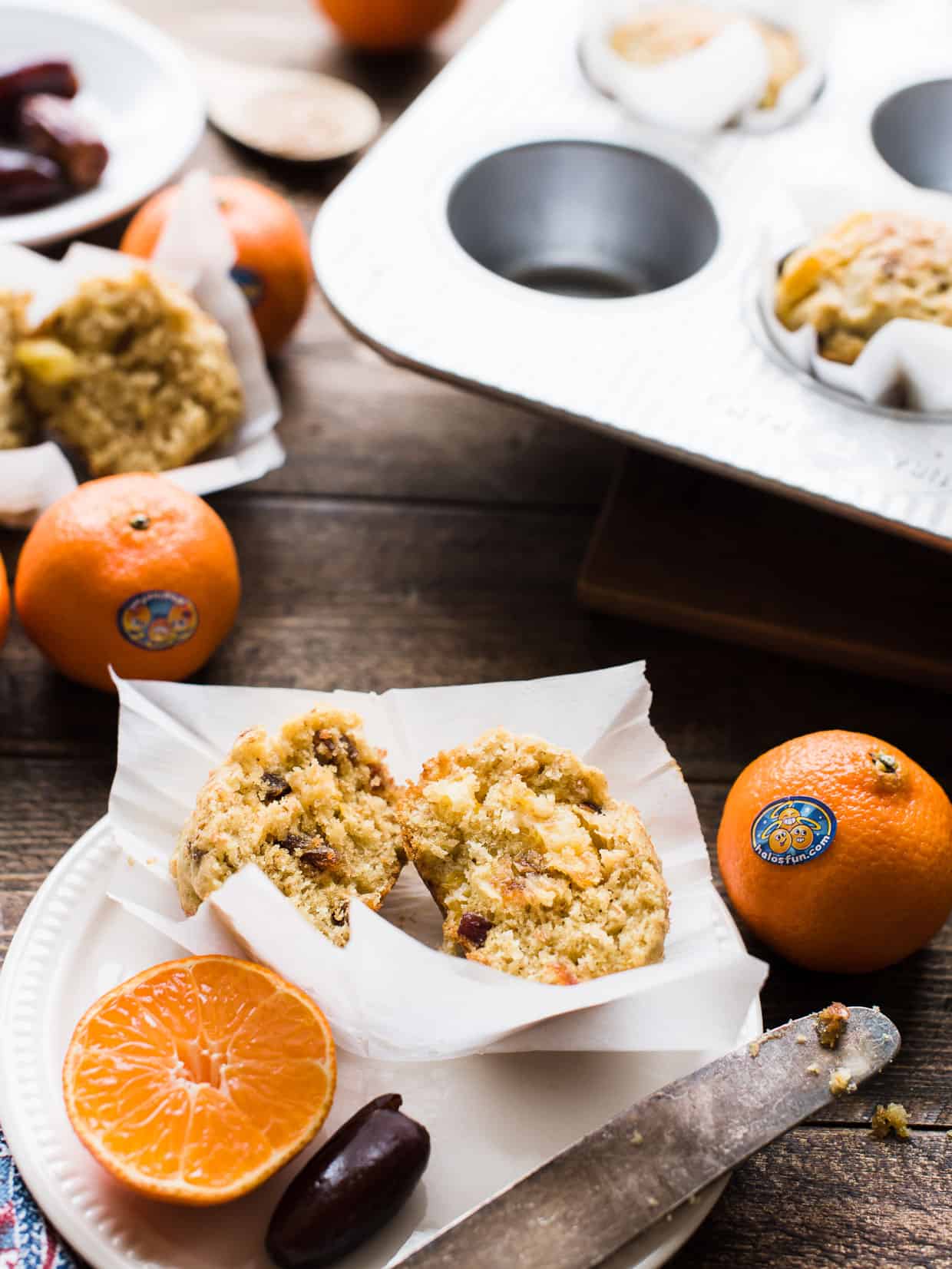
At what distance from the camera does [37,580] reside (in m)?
1.21

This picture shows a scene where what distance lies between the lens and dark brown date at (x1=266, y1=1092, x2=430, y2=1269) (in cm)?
89

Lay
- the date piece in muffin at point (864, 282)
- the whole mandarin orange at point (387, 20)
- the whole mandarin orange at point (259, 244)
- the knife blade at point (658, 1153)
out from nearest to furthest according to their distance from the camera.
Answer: the knife blade at point (658, 1153), the date piece in muffin at point (864, 282), the whole mandarin orange at point (259, 244), the whole mandarin orange at point (387, 20)

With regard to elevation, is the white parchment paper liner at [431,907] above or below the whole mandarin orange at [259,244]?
below

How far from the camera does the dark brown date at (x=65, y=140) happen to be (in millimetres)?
1643

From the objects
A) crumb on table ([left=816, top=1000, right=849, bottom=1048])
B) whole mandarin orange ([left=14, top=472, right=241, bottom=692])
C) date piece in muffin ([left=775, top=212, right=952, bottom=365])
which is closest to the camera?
crumb on table ([left=816, top=1000, right=849, bottom=1048])

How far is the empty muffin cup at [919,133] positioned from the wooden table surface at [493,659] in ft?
1.82

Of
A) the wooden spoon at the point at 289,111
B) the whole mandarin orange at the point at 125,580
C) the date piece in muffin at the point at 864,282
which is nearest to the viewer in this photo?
the whole mandarin orange at the point at 125,580

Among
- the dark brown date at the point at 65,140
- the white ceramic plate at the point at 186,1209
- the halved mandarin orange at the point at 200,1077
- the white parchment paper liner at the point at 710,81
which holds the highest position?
the white parchment paper liner at the point at 710,81

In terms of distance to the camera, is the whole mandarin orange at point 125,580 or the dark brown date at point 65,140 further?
the dark brown date at point 65,140

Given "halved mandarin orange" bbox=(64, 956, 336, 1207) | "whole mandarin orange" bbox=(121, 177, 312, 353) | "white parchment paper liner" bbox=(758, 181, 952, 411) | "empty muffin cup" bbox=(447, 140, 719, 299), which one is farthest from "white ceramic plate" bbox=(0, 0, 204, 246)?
"halved mandarin orange" bbox=(64, 956, 336, 1207)

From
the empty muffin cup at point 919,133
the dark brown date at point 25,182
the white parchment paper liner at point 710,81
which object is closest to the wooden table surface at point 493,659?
the dark brown date at point 25,182

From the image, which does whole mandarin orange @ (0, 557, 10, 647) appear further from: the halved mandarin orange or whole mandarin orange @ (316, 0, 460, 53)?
whole mandarin orange @ (316, 0, 460, 53)

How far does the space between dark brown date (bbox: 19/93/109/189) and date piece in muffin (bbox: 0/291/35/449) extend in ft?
1.21

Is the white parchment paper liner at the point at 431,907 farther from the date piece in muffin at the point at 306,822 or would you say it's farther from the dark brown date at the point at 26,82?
the dark brown date at the point at 26,82
